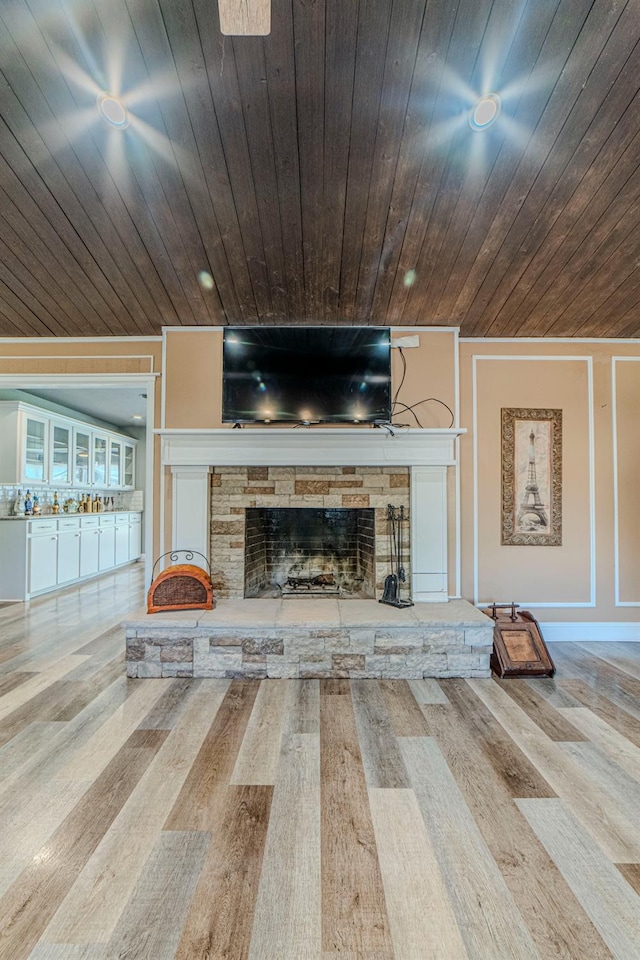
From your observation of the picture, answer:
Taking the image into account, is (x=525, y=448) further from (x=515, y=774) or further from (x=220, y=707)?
(x=220, y=707)

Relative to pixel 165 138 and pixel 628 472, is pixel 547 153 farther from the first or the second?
pixel 628 472

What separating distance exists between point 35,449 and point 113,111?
4.41 metres

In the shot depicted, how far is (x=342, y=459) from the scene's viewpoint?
334cm

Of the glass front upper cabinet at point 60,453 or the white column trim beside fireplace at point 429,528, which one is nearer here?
the white column trim beside fireplace at point 429,528

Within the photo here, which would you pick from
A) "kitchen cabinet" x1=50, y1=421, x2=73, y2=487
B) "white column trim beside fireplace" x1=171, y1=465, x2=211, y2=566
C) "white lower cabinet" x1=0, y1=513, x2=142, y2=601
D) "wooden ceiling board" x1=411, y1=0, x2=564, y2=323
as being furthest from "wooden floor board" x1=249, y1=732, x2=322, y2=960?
"kitchen cabinet" x1=50, y1=421, x2=73, y2=487

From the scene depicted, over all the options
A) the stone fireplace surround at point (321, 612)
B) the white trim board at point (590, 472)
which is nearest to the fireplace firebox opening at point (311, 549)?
the stone fireplace surround at point (321, 612)

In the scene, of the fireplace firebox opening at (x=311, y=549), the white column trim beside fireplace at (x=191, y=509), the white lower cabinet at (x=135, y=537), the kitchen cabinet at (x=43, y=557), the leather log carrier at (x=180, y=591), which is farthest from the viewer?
the white lower cabinet at (x=135, y=537)

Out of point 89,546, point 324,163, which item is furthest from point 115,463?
point 324,163

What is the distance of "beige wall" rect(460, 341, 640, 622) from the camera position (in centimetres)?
353

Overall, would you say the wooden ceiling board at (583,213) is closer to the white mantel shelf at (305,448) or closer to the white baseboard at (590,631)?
the white mantel shelf at (305,448)

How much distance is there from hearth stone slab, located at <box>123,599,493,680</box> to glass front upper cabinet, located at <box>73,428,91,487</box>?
14.0 feet

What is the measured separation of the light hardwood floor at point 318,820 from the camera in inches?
46.1

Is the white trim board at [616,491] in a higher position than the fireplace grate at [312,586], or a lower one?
higher

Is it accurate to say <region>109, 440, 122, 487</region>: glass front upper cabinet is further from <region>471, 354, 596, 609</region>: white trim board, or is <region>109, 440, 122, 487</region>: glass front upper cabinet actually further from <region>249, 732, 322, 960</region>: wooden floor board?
<region>249, 732, 322, 960</region>: wooden floor board
